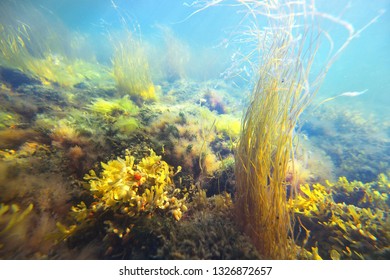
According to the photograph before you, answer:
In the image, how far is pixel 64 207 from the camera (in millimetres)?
1912

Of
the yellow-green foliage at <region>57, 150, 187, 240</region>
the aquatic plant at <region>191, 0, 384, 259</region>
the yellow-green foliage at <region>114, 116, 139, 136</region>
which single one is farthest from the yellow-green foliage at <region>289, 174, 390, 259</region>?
the yellow-green foliage at <region>114, 116, 139, 136</region>

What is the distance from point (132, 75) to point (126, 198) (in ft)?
19.0

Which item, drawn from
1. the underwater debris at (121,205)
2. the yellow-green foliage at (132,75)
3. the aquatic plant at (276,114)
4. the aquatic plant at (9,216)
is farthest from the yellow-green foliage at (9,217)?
the yellow-green foliage at (132,75)

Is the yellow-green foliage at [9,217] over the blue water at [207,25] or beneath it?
beneath

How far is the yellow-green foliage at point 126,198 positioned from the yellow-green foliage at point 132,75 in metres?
4.45

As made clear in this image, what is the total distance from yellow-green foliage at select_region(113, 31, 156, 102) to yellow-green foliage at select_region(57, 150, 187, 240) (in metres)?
4.45

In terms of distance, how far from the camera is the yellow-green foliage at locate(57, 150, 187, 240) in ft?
5.81

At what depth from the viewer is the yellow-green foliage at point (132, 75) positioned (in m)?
6.33

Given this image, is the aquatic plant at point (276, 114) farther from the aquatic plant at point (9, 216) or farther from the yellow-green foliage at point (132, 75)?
the yellow-green foliage at point (132, 75)

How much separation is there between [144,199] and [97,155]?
1.13 metres

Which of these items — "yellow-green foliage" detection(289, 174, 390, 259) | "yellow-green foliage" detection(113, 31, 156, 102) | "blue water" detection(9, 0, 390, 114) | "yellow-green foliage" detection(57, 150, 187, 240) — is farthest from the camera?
"blue water" detection(9, 0, 390, 114)

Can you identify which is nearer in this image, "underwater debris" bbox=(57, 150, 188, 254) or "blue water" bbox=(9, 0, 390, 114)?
"underwater debris" bbox=(57, 150, 188, 254)

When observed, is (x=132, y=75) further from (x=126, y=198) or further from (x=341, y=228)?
(x=341, y=228)

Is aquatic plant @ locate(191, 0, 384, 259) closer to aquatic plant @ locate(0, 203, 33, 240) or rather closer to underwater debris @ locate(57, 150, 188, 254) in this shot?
underwater debris @ locate(57, 150, 188, 254)
